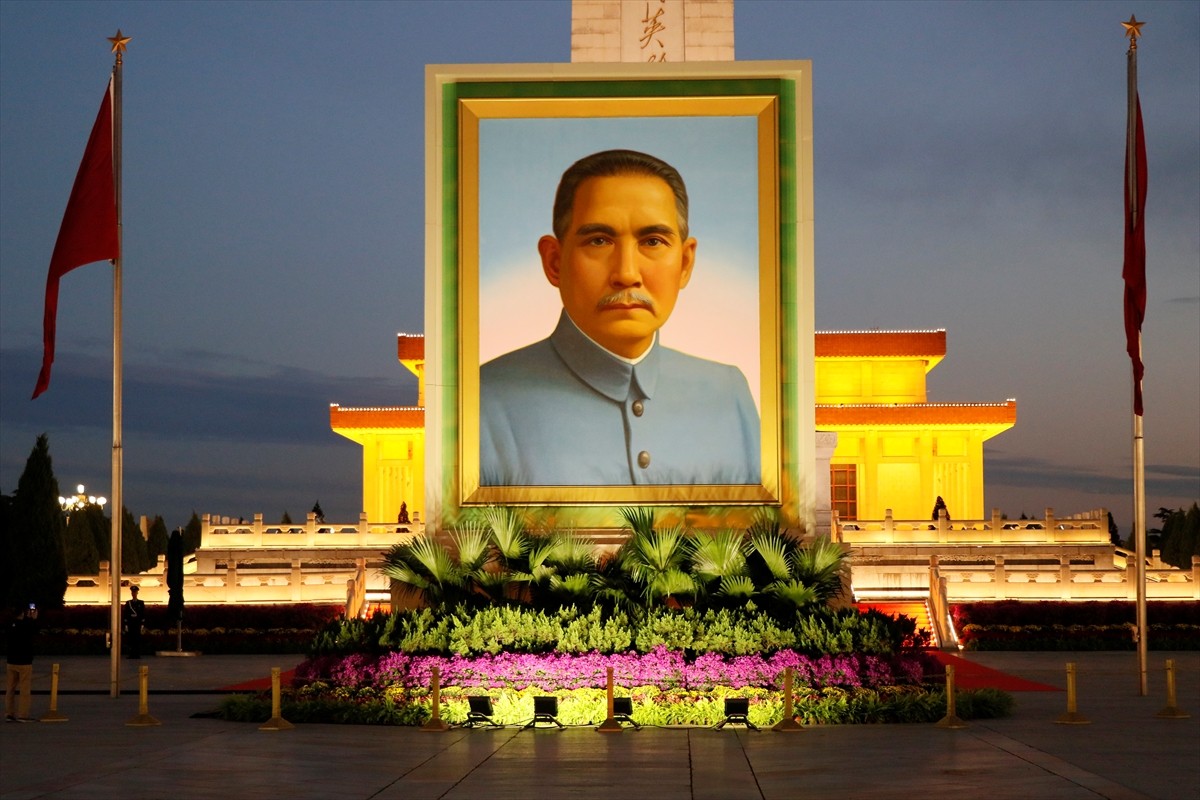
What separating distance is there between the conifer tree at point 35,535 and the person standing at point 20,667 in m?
19.4

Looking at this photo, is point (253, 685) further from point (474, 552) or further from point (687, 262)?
point (687, 262)

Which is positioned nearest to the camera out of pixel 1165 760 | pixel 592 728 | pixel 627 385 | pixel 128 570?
pixel 1165 760

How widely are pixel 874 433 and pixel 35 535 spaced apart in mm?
25559

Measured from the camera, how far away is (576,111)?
29328mm

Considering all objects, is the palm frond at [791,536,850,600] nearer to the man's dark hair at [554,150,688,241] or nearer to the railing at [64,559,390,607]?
the man's dark hair at [554,150,688,241]

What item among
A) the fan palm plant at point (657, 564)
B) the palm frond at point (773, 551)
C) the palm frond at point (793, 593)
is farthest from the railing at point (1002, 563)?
A: the palm frond at point (793, 593)

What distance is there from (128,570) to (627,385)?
84.8ft

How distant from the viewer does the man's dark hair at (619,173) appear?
29.0 m

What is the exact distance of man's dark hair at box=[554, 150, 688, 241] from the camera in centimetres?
2900

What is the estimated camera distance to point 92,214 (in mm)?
23812

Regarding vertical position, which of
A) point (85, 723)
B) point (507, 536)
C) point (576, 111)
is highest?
point (576, 111)

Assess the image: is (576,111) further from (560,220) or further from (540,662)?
(540,662)

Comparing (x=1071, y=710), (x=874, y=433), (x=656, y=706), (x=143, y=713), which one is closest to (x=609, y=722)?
(x=656, y=706)

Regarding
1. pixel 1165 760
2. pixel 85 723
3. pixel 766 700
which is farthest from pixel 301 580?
pixel 1165 760
